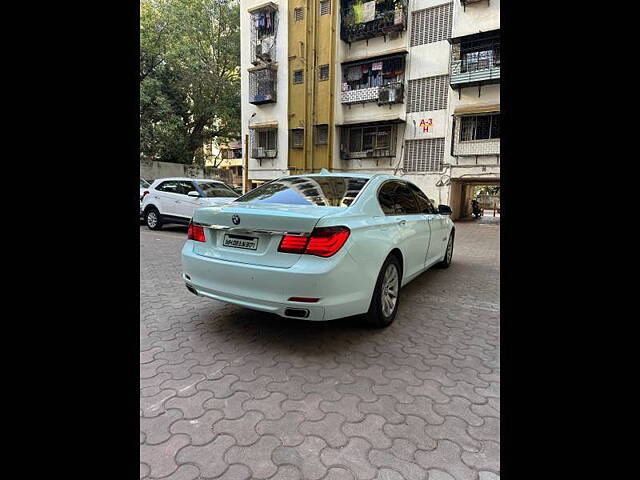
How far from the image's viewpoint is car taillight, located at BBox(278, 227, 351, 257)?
9.37 ft

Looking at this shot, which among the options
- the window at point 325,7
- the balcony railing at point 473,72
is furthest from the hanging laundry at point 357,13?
the balcony railing at point 473,72

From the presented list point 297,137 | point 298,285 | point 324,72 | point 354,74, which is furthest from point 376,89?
point 298,285

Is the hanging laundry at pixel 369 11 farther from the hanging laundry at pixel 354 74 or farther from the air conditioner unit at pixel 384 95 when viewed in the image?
the air conditioner unit at pixel 384 95

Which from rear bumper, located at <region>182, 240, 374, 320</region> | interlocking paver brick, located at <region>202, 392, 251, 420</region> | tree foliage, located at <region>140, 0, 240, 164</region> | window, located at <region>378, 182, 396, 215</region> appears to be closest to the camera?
interlocking paver brick, located at <region>202, 392, 251, 420</region>

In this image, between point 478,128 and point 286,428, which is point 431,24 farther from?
point 286,428

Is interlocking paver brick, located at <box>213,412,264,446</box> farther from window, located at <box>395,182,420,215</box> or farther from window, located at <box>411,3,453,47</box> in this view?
window, located at <box>411,3,453,47</box>

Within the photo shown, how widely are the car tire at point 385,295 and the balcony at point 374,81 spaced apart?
16527 mm

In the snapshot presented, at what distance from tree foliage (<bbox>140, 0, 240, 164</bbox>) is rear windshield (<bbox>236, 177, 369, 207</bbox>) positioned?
63.5 feet

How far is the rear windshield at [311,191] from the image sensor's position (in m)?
3.44

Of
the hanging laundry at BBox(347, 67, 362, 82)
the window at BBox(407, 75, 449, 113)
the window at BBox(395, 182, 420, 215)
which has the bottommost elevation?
the window at BBox(395, 182, 420, 215)

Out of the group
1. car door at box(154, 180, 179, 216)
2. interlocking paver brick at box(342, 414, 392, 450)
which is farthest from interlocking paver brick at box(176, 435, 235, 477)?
car door at box(154, 180, 179, 216)
